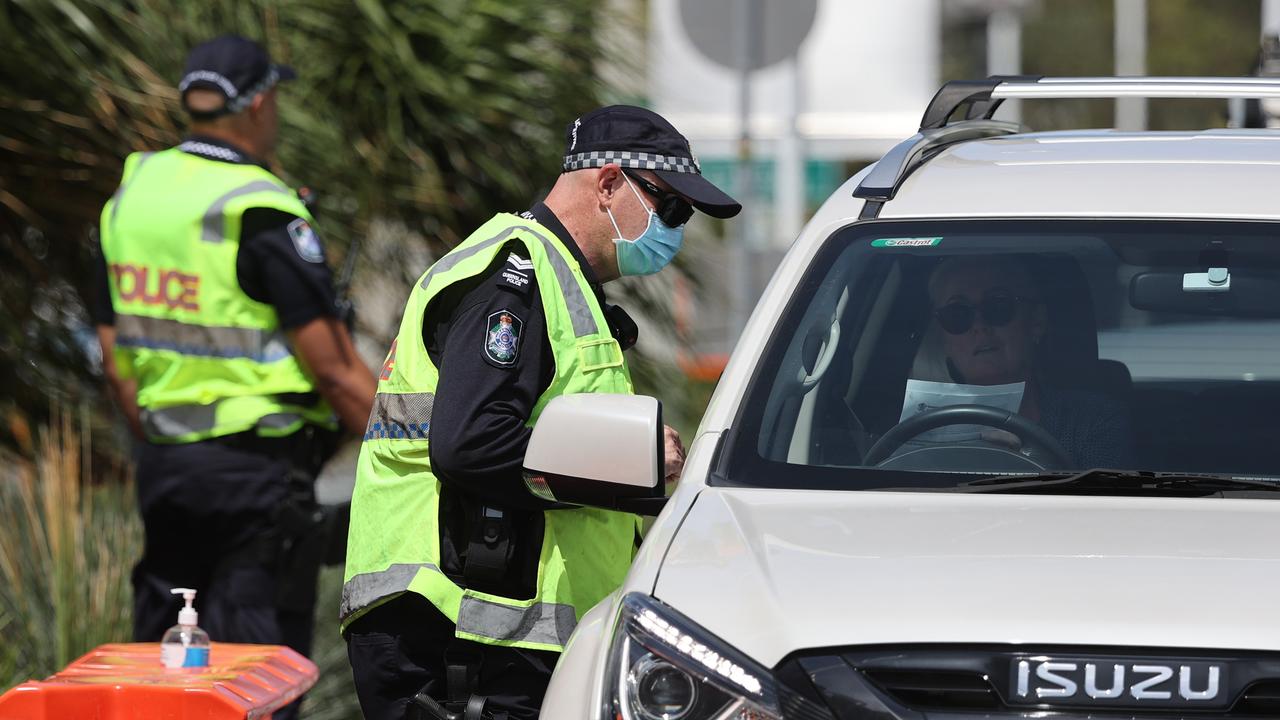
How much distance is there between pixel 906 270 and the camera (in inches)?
141

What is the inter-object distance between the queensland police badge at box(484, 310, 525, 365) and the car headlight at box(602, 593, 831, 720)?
0.85 m

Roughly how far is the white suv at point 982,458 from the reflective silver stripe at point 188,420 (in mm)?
1846

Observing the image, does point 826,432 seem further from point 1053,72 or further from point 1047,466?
point 1053,72

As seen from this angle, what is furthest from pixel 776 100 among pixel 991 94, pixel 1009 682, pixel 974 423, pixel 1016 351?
pixel 1009 682

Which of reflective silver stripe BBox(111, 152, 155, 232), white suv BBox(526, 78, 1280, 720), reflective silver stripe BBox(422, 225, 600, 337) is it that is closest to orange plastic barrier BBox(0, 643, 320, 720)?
white suv BBox(526, 78, 1280, 720)

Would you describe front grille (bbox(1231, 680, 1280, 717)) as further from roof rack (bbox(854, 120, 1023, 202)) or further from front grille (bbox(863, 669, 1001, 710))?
roof rack (bbox(854, 120, 1023, 202))

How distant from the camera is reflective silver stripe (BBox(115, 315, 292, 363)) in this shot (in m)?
4.93

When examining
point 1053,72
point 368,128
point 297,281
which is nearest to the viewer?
point 297,281

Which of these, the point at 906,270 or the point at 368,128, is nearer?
the point at 906,270

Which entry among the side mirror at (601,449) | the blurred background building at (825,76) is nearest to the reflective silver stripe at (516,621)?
the side mirror at (601,449)

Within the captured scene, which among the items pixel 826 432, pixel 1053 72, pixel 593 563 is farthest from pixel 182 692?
pixel 1053 72

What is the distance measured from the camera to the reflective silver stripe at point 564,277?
11.9ft

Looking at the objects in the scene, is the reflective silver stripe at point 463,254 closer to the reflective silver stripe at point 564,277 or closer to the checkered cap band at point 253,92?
the reflective silver stripe at point 564,277

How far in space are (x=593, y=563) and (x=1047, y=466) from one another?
3.04 ft
